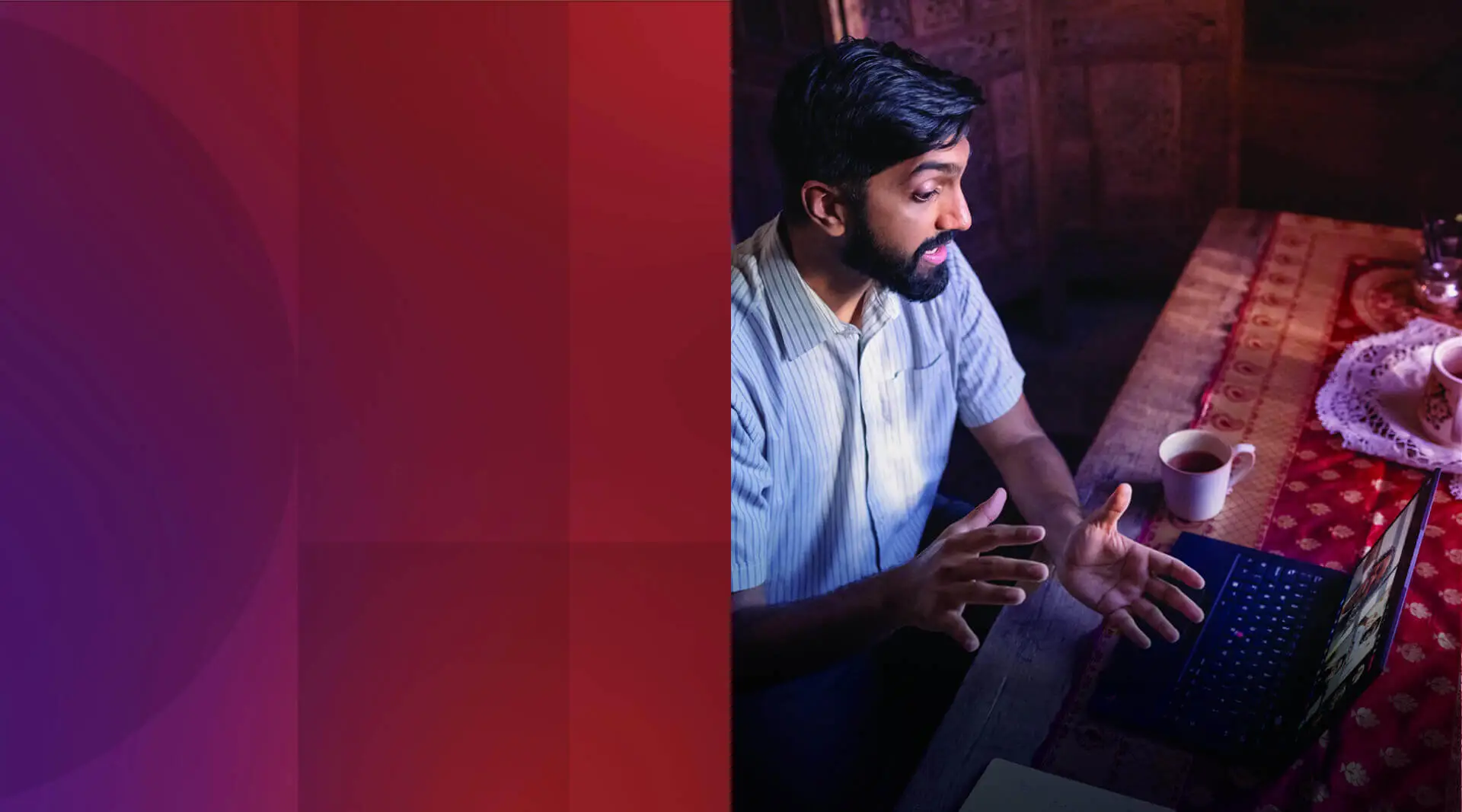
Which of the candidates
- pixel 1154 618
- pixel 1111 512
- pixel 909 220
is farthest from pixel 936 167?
pixel 1154 618

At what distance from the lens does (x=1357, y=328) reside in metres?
1.53

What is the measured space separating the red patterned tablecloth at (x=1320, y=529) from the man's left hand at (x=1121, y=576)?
34 mm

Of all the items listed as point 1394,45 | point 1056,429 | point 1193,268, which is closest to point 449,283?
point 1193,268

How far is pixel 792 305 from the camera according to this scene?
1298 mm

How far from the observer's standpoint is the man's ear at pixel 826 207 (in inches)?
48.6

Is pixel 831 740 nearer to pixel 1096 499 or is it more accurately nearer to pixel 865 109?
pixel 1096 499

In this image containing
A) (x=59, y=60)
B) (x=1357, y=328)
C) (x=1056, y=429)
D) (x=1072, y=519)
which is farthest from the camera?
(x=1056, y=429)

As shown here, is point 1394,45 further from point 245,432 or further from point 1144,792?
point 245,432

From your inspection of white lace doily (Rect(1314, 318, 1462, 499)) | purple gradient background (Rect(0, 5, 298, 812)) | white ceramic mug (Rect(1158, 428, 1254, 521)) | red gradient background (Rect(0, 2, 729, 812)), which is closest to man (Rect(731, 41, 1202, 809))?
white ceramic mug (Rect(1158, 428, 1254, 521))

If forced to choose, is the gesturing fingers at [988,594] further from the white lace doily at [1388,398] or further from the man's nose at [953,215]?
the white lace doily at [1388,398]

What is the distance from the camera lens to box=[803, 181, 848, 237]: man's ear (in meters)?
1.23

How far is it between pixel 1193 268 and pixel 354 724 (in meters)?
1.31

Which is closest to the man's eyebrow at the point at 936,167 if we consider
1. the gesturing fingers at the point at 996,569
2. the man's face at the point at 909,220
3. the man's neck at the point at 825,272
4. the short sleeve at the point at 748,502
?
the man's face at the point at 909,220

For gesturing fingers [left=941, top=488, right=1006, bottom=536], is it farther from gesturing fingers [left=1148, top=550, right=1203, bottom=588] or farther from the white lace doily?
the white lace doily
